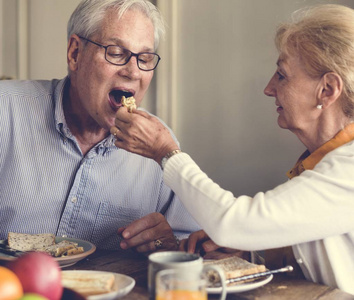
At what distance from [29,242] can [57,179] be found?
1.44ft

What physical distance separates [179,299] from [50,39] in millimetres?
3109

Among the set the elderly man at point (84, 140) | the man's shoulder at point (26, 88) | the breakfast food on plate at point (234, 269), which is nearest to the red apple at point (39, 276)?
the breakfast food on plate at point (234, 269)

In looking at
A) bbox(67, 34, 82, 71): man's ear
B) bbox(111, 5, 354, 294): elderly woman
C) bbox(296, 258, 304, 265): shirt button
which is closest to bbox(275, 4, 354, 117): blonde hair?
bbox(111, 5, 354, 294): elderly woman

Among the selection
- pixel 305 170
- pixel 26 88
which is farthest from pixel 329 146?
pixel 26 88

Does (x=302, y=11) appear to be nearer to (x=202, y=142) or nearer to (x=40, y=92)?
(x=40, y=92)

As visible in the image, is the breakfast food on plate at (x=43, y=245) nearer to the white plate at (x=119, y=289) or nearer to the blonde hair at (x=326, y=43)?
the white plate at (x=119, y=289)

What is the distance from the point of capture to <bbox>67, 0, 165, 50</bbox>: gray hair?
1.94 meters

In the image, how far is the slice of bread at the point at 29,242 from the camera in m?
1.48

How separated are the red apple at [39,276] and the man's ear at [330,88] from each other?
104 cm

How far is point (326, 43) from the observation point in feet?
4.78

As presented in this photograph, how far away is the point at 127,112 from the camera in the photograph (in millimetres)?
1619

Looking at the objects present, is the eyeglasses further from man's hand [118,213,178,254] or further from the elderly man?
man's hand [118,213,178,254]

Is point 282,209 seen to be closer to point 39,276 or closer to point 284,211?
point 284,211

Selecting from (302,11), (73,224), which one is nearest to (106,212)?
(73,224)
